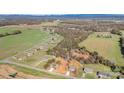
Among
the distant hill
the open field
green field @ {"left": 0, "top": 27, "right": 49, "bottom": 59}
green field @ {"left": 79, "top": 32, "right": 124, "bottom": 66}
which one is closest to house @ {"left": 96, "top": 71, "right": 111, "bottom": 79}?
green field @ {"left": 79, "top": 32, "right": 124, "bottom": 66}

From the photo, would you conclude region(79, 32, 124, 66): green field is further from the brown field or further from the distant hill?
the brown field

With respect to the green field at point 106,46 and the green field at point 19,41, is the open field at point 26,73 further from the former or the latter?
the green field at point 106,46

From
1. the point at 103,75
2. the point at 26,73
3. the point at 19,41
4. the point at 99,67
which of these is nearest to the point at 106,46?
the point at 99,67

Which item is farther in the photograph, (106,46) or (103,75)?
(106,46)

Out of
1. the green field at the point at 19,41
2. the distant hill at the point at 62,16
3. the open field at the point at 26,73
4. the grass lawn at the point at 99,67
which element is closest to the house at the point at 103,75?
the grass lawn at the point at 99,67

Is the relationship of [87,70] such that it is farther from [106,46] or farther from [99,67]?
[106,46]

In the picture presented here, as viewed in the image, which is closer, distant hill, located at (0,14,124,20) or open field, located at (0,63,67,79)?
open field, located at (0,63,67,79)
